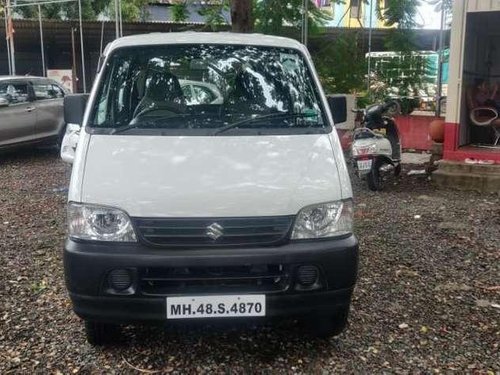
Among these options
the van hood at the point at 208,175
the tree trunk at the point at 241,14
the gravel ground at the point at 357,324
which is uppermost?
the tree trunk at the point at 241,14

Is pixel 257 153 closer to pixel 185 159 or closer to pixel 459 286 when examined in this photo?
pixel 185 159

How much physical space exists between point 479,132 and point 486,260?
4.69m

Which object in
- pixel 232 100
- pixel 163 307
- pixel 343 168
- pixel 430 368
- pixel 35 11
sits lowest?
pixel 430 368

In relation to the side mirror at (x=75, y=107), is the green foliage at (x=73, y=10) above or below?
above

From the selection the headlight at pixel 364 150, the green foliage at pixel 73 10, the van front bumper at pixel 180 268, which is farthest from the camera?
the green foliage at pixel 73 10

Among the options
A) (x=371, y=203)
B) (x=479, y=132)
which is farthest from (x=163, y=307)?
(x=479, y=132)

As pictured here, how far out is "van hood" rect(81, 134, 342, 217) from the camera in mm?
2992

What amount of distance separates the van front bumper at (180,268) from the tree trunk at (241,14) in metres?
5.51

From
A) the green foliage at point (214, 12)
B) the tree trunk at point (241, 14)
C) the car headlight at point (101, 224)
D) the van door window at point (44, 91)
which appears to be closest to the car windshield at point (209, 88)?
the car headlight at point (101, 224)

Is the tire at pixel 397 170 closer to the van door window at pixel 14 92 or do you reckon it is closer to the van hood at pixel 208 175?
the van hood at pixel 208 175

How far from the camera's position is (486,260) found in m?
5.11

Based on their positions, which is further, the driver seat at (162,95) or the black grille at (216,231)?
the driver seat at (162,95)

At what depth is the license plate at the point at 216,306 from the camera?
2982 millimetres

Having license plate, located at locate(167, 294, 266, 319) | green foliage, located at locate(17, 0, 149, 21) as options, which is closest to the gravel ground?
license plate, located at locate(167, 294, 266, 319)
